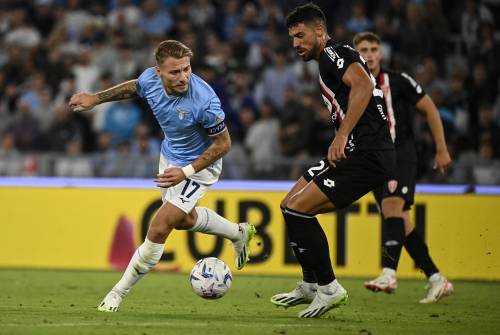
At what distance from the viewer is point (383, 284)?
9359mm

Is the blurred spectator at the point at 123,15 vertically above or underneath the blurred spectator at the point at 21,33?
above

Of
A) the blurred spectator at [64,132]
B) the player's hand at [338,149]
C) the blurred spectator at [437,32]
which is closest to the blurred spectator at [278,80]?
the blurred spectator at [437,32]

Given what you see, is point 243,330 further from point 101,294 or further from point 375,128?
point 101,294

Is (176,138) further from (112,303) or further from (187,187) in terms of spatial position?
(112,303)

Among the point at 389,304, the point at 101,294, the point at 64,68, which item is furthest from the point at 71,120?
the point at 389,304

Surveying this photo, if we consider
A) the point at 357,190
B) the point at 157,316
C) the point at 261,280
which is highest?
the point at 357,190

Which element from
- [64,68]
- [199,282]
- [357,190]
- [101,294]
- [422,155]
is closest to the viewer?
[357,190]

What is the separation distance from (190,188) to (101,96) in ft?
3.44

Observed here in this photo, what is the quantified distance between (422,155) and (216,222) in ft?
19.5

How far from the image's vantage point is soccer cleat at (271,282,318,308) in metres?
8.20

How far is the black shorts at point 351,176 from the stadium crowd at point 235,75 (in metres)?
5.71

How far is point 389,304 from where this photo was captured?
9.48m

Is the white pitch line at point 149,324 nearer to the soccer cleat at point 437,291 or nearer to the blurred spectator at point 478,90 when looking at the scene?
the soccer cleat at point 437,291

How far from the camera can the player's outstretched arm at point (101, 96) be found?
27.4 feet
